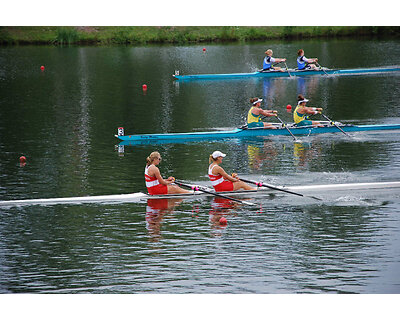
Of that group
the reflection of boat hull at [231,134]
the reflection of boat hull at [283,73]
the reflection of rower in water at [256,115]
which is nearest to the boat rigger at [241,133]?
the reflection of boat hull at [231,134]

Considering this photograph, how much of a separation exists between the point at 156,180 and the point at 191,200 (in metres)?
0.93

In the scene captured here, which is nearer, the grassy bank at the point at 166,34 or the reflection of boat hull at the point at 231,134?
the reflection of boat hull at the point at 231,134

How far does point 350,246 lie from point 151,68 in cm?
2774

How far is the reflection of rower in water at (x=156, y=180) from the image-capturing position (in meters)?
14.1

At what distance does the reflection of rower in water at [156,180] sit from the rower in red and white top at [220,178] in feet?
2.41

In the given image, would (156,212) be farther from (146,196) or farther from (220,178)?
(220,178)

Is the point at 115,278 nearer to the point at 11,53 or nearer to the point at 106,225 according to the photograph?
the point at 106,225

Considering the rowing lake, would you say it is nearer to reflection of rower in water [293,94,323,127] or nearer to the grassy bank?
reflection of rower in water [293,94,323,127]

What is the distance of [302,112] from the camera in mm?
20984

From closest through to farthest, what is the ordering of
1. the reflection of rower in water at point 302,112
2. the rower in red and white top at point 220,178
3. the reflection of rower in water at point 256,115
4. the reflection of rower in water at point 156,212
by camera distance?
the reflection of rower in water at point 156,212 < the rower in red and white top at point 220,178 < the reflection of rower in water at point 256,115 < the reflection of rower in water at point 302,112

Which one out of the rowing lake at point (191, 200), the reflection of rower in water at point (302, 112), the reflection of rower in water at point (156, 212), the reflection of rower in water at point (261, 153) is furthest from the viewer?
the reflection of rower in water at point (302, 112)

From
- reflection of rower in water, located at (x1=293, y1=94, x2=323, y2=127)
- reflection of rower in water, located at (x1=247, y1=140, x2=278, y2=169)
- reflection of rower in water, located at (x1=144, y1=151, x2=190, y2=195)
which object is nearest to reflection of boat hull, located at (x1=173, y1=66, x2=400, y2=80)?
reflection of rower in water, located at (x1=293, y1=94, x2=323, y2=127)

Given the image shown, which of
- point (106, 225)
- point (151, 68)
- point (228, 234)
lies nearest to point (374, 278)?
point (228, 234)

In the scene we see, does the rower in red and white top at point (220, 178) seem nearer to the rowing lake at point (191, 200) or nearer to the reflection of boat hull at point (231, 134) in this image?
the rowing lake at point (191, 200)
